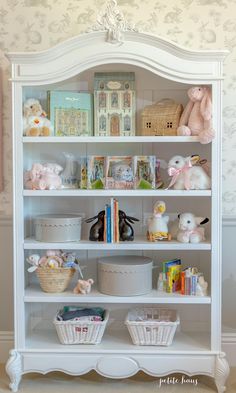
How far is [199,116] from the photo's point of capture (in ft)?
7.88

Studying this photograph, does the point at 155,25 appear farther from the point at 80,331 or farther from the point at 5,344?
the point at 5,344

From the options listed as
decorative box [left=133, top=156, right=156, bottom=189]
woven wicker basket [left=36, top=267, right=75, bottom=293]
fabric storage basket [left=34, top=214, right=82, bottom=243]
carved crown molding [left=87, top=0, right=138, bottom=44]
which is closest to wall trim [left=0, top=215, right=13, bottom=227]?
fabric storage basket [left=34, top=214, right=82, bottom=243]

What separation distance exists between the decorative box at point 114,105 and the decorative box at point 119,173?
13cm

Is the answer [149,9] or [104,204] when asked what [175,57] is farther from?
[104,204]

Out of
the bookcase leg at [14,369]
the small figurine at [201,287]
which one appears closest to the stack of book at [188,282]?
the small figurine at [201,287]

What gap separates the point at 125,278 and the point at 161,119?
0.79 m

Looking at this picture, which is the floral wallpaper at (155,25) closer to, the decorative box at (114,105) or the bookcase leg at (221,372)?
the decorative box at (114,105)

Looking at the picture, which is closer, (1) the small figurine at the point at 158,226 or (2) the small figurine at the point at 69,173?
(1) the small figurine at the point at 158,226

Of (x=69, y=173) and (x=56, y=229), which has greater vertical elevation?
(x=69, y=173)

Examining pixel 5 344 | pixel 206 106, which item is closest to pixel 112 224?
pixel 206 106

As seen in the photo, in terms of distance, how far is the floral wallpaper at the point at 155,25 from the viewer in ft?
8.86

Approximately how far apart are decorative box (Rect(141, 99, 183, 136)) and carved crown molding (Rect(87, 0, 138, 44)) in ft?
1.29

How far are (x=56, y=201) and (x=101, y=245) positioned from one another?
1.46 ft

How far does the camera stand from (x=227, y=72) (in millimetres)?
2701
